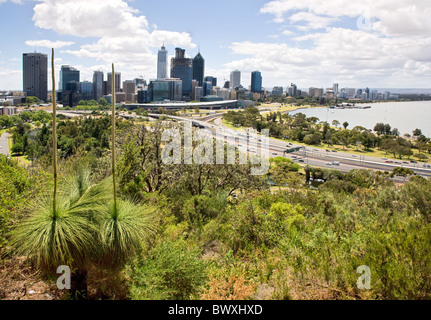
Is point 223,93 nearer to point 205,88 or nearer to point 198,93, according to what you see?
point 205,88

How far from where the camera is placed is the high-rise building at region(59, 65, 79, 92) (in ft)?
306

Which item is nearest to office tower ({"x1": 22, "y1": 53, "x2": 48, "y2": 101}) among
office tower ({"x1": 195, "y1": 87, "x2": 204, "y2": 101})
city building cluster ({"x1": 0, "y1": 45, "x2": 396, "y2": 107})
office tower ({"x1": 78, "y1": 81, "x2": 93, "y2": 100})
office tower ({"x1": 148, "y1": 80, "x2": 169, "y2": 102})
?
city building cluster ({"x1": 0, "y1": 45, "x2": 396, "y2": 107})

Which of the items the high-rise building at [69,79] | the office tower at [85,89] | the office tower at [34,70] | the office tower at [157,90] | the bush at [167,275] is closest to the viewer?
the bush at [167,275]

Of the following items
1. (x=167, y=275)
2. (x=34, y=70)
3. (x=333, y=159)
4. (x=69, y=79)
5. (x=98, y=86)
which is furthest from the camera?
(x=98, y=86)

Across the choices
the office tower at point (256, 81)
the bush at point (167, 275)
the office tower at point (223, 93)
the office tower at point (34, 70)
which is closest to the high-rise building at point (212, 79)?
the office tower at point (256, 81)

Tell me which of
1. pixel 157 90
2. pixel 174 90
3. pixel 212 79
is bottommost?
pixel 157 90

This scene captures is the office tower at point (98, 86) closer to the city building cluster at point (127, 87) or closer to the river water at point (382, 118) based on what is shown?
the city building cluster at point (127, 87)

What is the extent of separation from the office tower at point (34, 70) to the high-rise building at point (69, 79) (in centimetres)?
4693

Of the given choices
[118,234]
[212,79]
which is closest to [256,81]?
[212,79]

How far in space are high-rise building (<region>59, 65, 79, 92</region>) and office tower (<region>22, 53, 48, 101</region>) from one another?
1848 inches

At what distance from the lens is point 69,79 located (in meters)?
96.7

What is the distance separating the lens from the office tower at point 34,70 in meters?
39.5

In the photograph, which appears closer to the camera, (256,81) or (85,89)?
(85,89)

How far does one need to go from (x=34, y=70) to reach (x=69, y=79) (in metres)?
59.8
